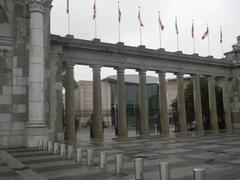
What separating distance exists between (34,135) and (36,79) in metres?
4.59

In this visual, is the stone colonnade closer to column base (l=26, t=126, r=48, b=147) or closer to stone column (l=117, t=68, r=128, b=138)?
stone column (l=117, t=68, r=128, b=138)

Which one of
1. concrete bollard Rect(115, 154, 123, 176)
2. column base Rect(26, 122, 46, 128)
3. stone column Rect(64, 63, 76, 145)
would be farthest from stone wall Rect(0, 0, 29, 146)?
concrete bollard Rect(115, 154, 123, 176)

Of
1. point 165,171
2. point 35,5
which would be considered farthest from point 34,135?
point 165,171

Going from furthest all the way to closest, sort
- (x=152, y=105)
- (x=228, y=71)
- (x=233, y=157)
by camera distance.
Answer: (x=152, y=105) < (x=228, y=71) < (x=233, y=157)

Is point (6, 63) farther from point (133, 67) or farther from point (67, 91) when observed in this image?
point (133, 67)

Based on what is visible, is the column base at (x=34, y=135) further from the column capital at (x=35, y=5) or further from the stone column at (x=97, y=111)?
the stone column at (x=97, y=111)

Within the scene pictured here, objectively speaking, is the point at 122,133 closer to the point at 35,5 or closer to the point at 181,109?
the point at 181,109

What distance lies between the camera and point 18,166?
14.6m

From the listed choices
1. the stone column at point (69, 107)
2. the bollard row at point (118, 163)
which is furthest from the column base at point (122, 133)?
the bollard row at point (118, 163)

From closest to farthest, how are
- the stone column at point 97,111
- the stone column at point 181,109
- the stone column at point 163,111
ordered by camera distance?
the stone column at point 97,111, the stone column at point 163,111, the stone column at point 181,109

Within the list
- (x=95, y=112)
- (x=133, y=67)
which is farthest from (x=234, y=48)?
(x=95, y=112)

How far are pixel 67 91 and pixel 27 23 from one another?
12340mm

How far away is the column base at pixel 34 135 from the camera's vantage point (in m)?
24.3

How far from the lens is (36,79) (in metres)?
25.3
